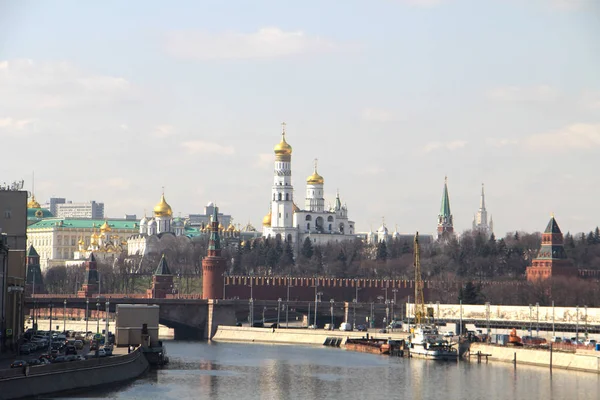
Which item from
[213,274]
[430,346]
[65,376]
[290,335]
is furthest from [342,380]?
[213,274]

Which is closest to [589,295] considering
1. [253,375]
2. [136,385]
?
[253,375]

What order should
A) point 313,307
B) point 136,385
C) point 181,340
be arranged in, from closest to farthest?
point 136,385
point 181,340
point 313,307

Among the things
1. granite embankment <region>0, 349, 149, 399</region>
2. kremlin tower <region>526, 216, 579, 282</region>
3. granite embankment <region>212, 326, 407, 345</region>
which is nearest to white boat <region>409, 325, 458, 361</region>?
granite embankment <region>212, 326, 407, 345</region>

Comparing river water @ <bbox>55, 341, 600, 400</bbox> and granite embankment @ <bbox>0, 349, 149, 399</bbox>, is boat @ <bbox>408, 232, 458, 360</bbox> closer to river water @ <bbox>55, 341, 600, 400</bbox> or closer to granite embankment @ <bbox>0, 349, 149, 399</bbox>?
river water @ <bbox>55, 341, 600, 400</bbox>

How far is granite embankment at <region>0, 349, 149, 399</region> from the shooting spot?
62.4 metres

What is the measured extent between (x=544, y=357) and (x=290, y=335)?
3290cm

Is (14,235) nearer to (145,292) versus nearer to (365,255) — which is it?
(145,292)

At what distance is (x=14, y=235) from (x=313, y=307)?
5616 centimetres

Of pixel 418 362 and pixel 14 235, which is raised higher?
pixel 14 235

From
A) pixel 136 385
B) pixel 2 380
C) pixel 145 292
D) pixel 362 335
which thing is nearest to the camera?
pixel 2 380

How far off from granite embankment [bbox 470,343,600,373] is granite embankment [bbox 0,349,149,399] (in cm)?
2155

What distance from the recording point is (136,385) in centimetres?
7438

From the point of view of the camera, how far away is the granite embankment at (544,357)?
84875 millimetres

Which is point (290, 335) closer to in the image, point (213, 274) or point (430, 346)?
point (430, 346)
